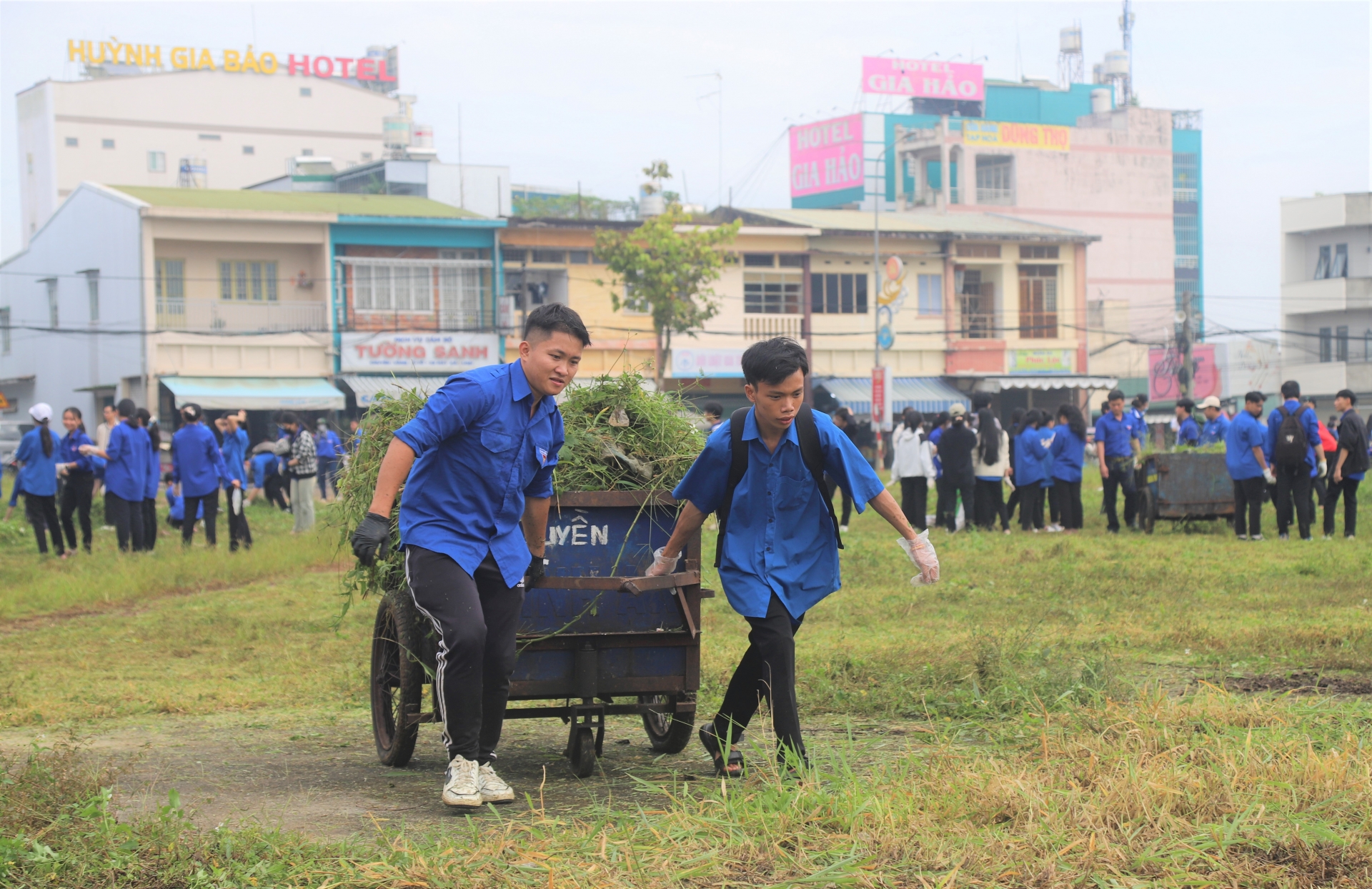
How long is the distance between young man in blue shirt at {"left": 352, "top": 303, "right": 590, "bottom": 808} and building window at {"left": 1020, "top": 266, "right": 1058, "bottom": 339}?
47.2 m

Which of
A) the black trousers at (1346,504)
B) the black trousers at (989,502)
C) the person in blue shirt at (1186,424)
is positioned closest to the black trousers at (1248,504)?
the black trousers at (1346,504)

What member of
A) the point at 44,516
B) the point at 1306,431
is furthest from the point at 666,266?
the point at 1306,431

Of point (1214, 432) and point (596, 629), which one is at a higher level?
point (1214, 432)

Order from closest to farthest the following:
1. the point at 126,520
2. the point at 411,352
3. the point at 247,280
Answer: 1. the point at 126,520
2. the point at 247,280
3. the point at 411,352

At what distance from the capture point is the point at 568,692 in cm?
567

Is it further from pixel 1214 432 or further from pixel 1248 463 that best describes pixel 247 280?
pixel 1248 463

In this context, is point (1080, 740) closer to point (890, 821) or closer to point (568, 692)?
point (890, 821)

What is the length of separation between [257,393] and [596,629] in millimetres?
35262

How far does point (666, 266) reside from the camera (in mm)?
40594

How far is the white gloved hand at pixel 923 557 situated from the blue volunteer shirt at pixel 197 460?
12240mm

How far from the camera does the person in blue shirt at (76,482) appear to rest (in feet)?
53.9

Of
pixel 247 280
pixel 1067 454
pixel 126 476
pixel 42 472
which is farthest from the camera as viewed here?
pixel 247 280

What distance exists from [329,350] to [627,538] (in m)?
36.7

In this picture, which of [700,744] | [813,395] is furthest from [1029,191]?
[700,744]
